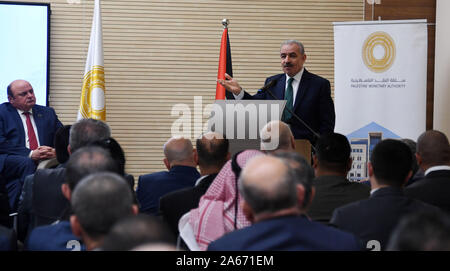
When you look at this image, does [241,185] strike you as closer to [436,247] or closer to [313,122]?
[436,247]

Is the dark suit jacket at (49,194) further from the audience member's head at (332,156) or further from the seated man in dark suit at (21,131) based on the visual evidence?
the seated man in dark suit at (21,131)

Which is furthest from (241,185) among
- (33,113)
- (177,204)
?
(33,113)

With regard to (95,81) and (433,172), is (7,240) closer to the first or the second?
(433,172)

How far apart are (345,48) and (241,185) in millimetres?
4536

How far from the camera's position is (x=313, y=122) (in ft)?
16.5

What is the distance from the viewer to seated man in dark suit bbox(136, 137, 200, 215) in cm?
354

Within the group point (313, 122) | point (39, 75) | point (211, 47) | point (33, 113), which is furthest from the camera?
point (211, 47)

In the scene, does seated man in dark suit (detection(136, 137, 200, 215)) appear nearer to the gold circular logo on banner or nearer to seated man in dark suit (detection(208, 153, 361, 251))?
seated man in dark suit (detection(208, 153, 361, 251))

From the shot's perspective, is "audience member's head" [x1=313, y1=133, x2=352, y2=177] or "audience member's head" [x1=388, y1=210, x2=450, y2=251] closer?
"audience member's head" [x1=388, y1=210, x2=450, y2=251]

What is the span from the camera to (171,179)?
3.57 m

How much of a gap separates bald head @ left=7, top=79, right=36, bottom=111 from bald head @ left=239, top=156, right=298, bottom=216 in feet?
13.6

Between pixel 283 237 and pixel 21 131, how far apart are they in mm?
4351

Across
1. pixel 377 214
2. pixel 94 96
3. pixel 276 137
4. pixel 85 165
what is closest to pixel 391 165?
pixel 377 214

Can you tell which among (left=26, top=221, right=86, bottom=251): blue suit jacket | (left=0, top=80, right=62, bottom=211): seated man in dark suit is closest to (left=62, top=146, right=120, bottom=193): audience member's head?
(left=26, top=221, right=86, bottom=251): blue suit jacket
